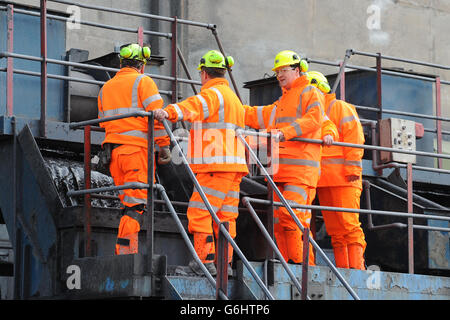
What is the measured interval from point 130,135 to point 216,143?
2.46 feet

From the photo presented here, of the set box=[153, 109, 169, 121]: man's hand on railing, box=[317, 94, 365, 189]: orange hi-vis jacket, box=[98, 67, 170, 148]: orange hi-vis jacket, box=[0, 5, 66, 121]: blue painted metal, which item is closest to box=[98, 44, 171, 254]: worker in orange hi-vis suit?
box=[98, 67, 170, 148]: orange hi-vis jacket

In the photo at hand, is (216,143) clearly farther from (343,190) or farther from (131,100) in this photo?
(343,190)

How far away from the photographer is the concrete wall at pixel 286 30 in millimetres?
15930

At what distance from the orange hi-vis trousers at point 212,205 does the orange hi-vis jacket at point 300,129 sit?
0.76 metres

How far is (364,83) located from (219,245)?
694cm

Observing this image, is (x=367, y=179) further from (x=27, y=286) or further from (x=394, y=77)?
(x=27, y=286)

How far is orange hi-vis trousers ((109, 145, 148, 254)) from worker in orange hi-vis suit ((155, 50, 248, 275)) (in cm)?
43

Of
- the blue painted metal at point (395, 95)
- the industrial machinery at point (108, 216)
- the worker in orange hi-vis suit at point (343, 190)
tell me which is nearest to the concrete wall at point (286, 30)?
the blue painted metal at point (395, 95)

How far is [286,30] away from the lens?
1764 cm

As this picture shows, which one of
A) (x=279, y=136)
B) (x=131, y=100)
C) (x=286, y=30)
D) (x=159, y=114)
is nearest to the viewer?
(x=159, y=114)

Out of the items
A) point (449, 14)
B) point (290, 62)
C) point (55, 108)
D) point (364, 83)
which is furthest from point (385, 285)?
point (449, 14)

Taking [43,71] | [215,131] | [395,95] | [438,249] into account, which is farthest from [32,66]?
[395,95]

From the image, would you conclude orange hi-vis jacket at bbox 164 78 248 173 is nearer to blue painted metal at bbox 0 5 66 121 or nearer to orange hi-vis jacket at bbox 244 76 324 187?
orange hi-vis jacket at bbox 244 76 324 187

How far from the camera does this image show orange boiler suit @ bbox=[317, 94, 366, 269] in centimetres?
1052
